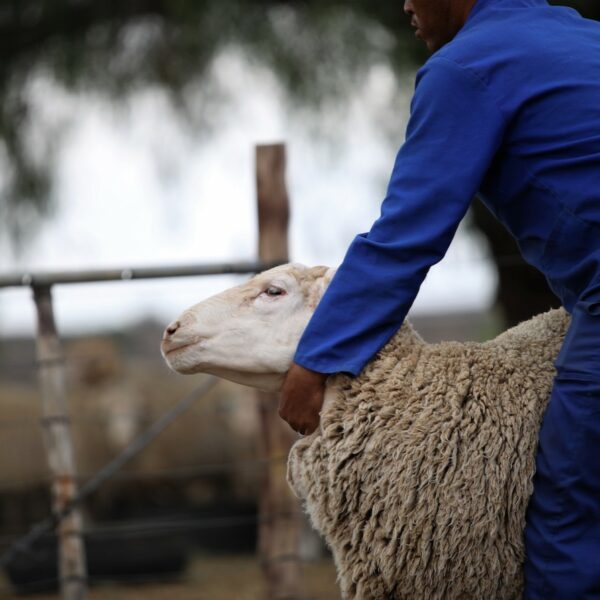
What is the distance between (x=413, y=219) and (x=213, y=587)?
4.36 metres

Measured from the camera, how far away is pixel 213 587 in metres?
5.99

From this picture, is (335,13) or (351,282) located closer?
(351,282)

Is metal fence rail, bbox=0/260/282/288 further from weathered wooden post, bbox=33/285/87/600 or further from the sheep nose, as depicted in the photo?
the sheep nose

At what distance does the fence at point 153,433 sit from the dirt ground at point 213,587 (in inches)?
49.6

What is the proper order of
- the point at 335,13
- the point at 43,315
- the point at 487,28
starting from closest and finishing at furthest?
the point at 487,28 < the point at 43,315 < the point at 335,13

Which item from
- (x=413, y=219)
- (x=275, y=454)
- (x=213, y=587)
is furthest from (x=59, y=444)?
(x=213, y=587)

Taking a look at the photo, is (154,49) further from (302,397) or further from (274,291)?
(302,397)

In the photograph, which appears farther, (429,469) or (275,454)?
(275,454)

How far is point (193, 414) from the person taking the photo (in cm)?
782

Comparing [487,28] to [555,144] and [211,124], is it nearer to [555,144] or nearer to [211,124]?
[555,144]

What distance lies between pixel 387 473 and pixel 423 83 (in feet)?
2.53

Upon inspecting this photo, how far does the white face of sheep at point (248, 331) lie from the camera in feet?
7.53

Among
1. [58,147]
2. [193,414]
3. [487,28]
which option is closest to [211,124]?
[58,147]

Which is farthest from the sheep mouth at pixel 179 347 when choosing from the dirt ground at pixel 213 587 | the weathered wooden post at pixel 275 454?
the dirt ground at pixel 213 587
